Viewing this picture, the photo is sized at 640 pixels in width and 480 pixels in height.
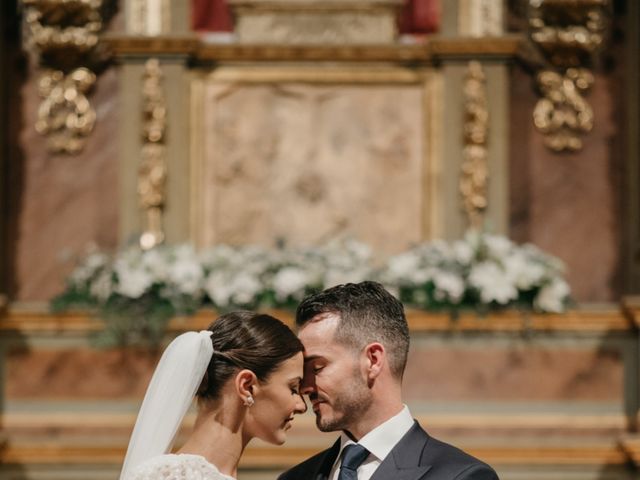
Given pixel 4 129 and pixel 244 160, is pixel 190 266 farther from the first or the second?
pixel 4 129

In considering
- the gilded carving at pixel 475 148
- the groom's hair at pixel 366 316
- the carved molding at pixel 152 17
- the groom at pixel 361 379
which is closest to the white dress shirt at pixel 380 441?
the groom at pixel 361 379

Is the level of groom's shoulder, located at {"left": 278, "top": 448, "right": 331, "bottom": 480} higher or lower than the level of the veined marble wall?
lower

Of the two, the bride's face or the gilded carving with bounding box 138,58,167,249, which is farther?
the gilded carving with bounding box 138,58,167,249

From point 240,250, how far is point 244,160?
34.9 inches

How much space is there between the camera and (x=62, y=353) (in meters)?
8.66

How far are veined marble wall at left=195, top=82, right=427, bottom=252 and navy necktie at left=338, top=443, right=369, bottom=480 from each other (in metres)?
5.10

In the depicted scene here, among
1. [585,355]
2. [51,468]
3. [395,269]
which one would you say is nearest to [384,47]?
[395,269]

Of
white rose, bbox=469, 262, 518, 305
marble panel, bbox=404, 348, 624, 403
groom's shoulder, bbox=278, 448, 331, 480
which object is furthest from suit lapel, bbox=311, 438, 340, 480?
white rose, bbox=469, 262, 518, 305

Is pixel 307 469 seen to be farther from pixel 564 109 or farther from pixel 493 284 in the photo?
pixel 564 109

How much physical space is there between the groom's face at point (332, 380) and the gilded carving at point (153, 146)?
198 inches

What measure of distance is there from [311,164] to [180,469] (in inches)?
217

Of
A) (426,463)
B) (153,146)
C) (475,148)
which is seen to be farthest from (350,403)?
(153,146)

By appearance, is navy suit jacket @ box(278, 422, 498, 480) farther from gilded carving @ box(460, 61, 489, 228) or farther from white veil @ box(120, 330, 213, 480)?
gilded carving @ box(460, 61, 489, 228)

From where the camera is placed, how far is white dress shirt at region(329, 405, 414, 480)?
4.42 m
